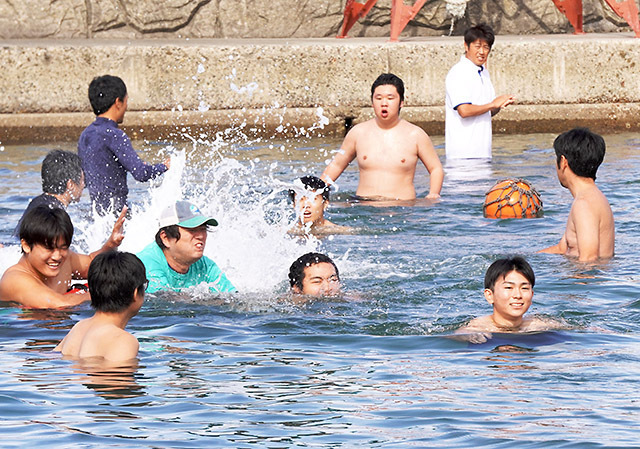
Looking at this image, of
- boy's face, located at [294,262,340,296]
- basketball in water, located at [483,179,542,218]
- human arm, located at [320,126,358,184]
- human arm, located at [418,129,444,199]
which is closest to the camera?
boy's face, located at [294,262,340,296]

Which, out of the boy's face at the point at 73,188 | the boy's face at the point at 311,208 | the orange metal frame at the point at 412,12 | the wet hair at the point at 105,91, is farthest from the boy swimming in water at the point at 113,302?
the orange metal frame at the point at 412,12

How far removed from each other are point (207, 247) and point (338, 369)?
11.7 feet

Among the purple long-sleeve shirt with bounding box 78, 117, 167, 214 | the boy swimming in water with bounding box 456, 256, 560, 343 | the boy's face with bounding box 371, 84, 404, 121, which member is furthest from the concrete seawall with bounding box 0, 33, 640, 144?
the boy swimming in water with bounding box 456, 256, 560, 343

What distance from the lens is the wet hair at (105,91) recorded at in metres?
9.86

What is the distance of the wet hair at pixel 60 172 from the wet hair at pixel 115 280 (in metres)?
2.40

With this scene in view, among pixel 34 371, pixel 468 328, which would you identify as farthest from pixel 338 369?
pixel 34 371

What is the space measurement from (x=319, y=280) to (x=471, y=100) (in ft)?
18.3

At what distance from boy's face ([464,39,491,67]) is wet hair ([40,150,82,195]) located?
5655 millimetres

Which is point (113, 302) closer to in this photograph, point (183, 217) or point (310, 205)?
point (183, 217)

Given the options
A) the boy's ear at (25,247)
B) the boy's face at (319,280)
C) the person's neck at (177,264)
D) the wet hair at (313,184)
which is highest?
the wet hair at (313,184)

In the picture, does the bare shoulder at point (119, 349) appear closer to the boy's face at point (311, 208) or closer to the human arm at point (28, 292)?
the human arm at point (28, 292)

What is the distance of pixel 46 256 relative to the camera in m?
7.77

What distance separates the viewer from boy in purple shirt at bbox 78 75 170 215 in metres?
9.87

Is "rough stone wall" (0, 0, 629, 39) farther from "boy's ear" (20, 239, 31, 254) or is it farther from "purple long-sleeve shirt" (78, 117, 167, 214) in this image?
"boy's ear" (20, 239, 31, 254)
